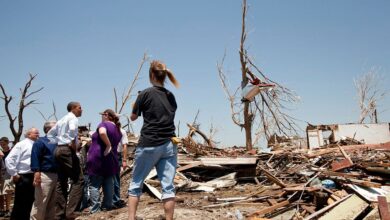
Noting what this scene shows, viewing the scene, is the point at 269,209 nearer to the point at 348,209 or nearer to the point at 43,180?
the point at 348,209

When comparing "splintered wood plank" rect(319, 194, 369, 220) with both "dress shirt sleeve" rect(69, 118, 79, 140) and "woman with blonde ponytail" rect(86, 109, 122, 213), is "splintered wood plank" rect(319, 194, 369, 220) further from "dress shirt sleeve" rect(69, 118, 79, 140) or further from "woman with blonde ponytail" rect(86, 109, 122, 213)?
"dress shirt sleeve" rect(69, 118, 79, 140)

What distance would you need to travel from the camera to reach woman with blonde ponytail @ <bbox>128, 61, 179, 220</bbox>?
139 inches

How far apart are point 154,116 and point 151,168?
0.54 meters

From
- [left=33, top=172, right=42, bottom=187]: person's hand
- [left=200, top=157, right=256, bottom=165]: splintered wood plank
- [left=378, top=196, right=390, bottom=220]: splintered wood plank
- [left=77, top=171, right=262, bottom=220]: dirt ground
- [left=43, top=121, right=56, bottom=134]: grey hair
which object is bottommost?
[left=77, top=171, right=262, bottom=220]: dirt ground

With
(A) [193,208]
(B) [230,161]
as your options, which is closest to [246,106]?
(B) [230,161]

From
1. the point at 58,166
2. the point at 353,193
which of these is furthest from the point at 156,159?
the point at 353,193

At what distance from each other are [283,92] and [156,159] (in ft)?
28.7

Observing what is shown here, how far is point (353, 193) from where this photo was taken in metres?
5.14

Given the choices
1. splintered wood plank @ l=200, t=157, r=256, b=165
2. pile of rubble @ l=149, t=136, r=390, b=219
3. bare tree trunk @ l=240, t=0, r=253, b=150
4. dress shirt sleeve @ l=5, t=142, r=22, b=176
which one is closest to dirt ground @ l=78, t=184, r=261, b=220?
pile of rubble @ l=149, t=136, r=390, b=219

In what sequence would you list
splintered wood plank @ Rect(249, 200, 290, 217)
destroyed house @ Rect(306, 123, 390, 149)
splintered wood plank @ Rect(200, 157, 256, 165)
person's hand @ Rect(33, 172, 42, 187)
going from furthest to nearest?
1. destroyed house @ Rect(306, 123, 390, 149)
2. splintered wood plank @ Rect(200, 157, 256, 165)
3. person's hand @ Rect(33, 172, 42, 187)
4. splintered wood plank @ Rect(249, 200, 290, 217)

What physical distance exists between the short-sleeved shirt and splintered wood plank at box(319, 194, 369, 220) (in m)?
3.25

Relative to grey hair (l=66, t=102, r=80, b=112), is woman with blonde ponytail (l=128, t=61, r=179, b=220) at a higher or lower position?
lower

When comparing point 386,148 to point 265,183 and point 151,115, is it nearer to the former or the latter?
point 265,183

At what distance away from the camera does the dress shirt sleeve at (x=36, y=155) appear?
4.98 m
